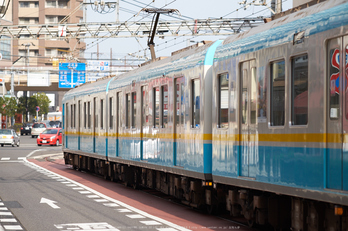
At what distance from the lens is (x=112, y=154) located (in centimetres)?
2278

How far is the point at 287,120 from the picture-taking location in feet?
32.8

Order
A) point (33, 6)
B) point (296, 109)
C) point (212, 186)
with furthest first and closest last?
point (33, 6)
point (212, 186)
point (296, 109)

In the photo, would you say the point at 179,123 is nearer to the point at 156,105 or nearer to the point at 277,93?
the point at 156,105

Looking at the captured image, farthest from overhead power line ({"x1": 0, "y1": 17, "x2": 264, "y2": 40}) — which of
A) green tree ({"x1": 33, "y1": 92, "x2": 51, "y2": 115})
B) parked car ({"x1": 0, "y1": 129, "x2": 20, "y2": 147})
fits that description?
green tree ({"x1": 33, "y1": 92, "x2": 51, "y2": 115})

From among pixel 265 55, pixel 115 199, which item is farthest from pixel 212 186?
A: pixel 115 199

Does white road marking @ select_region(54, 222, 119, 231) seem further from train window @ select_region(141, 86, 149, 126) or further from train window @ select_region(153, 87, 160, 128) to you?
train window @ select_region(141, 86, 149, 126)

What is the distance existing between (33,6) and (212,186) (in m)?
136

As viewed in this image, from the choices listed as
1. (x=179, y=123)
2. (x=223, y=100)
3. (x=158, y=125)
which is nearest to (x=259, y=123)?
(x=223, y=100)

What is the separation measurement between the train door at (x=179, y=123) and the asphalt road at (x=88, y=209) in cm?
120

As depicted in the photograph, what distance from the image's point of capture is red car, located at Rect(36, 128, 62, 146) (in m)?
58.7

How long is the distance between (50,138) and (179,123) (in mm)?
45094

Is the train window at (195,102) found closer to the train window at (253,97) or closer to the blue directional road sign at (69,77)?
the train window at (253,97)

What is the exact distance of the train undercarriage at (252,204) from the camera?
935 centimetres

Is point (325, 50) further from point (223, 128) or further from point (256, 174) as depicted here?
point (223, 128)
